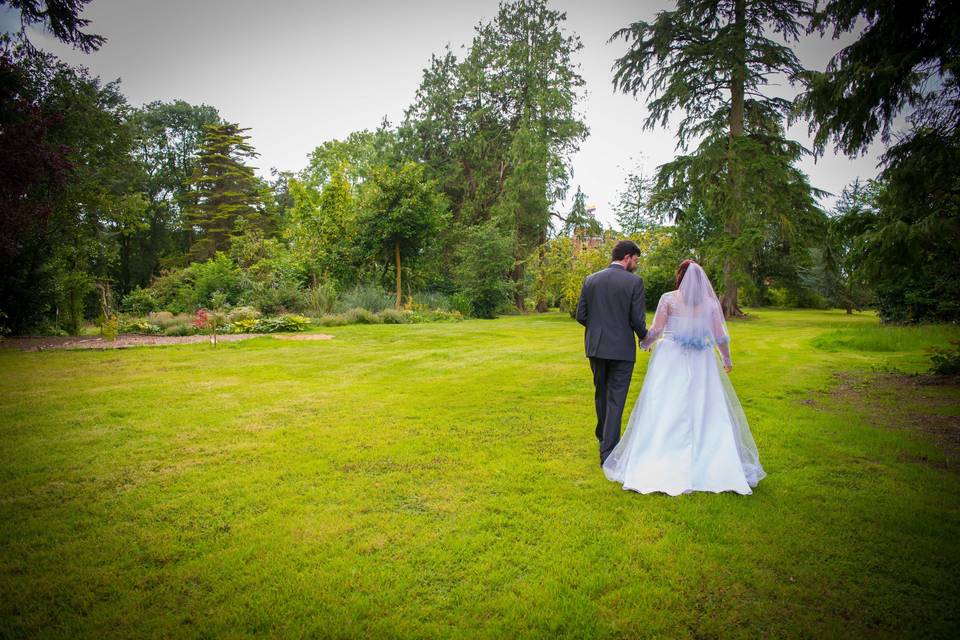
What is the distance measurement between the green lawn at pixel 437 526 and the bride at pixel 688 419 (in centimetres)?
22

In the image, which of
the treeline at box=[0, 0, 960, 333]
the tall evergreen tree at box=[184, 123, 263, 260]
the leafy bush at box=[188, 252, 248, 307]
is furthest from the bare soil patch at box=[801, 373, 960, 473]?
the tall evergreen tree at box=[184, 123, 263, 260]

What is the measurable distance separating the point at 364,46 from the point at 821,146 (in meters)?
26.0

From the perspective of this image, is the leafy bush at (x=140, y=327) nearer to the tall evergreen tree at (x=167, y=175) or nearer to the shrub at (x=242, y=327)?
the shrub at (x=242, y=327)

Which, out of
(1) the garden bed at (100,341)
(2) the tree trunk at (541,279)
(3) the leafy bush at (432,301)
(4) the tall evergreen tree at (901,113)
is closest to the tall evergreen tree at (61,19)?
(1) the garden bed at (100,341)

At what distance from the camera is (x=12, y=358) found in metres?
9.43

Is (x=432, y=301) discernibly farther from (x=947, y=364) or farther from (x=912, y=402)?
(x=912, y=402)

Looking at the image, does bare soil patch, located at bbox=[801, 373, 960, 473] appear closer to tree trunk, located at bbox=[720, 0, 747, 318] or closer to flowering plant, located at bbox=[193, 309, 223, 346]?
tree trunk, located at bbox=[720, 0, 747, 318]

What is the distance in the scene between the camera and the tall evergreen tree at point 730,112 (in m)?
19.0

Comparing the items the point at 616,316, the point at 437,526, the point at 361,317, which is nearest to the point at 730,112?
the point at 361,317

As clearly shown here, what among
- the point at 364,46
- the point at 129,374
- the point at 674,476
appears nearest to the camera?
the point at 674,476

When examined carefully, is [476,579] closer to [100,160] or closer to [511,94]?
[100,160]

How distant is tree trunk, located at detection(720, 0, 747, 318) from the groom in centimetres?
1727

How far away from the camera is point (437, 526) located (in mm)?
3332

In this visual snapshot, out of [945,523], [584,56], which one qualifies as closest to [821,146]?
[945,523]
